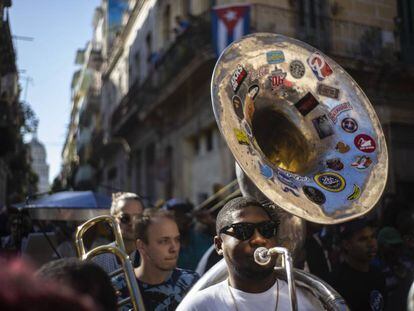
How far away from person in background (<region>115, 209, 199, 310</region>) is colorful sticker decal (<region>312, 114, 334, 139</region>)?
95cm

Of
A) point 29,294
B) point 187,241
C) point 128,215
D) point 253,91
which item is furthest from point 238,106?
point 187,241

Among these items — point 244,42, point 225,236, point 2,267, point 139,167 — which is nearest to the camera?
point 2,267

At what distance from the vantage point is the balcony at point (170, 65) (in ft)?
34.8

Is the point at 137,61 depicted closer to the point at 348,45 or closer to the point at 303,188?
the point at 348,45

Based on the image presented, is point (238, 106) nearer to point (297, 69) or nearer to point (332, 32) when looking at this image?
point (297, 69)

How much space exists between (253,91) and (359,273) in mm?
1262

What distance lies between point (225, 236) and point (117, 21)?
25590 mm

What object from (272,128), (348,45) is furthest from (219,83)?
(348,45)

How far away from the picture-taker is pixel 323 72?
292 cm

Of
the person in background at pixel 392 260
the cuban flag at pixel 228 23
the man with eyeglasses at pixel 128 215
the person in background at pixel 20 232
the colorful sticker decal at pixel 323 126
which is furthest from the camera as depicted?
the cuban flag at pixel 228 23

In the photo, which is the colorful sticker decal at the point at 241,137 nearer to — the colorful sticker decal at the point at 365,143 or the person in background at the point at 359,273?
the colorful sticker decal at the point at 365,143

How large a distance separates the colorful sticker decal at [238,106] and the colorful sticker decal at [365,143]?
0.66 meters

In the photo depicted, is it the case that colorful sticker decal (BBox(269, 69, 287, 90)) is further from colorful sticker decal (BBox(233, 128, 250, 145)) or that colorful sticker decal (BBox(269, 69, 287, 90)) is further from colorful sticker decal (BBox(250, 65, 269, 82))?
colorful sticker decal (BBox(233, 128, 250, 145))

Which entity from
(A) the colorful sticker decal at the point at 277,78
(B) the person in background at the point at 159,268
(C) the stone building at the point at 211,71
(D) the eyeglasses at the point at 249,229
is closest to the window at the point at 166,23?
(C) the stone building at the point at 211,71
